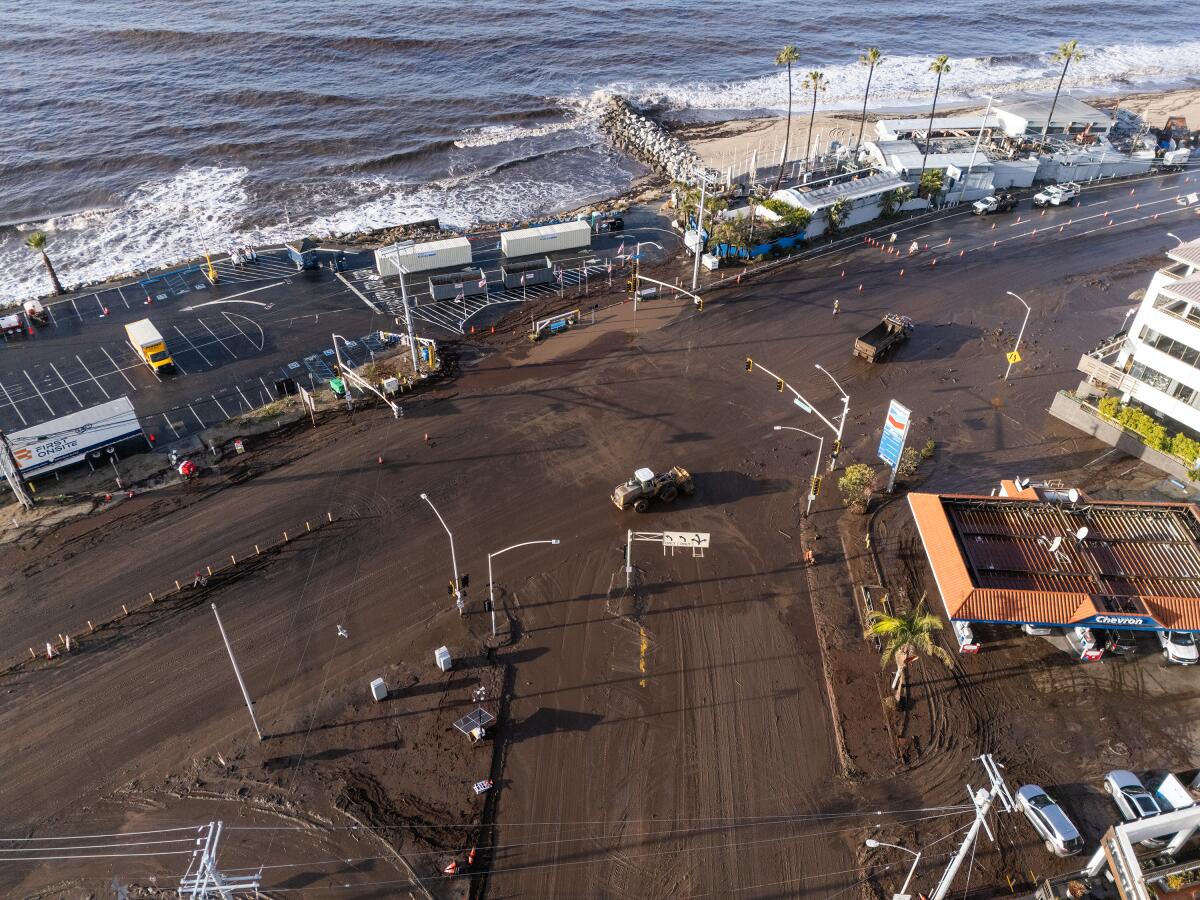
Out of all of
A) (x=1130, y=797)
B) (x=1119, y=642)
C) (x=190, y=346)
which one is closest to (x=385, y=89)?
(x=190, y=346)

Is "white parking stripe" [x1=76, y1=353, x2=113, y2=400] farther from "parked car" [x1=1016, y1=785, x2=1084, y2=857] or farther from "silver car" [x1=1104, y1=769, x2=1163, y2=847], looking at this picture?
"silver car" [x1=1104, y1=769, x2=1163, y2=847]

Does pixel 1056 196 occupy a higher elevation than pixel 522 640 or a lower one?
higher

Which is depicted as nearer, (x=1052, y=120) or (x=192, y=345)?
(x=192, y=345)

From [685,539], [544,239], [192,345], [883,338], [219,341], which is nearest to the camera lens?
[685,539]

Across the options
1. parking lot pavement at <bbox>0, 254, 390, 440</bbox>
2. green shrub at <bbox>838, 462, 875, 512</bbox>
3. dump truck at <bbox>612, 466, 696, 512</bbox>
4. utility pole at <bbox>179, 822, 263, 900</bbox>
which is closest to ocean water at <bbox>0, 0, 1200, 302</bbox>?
parking lot pavement at <bbox>0, 254, 390, 440</bbox>

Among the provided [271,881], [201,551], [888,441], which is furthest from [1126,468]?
[201,551]

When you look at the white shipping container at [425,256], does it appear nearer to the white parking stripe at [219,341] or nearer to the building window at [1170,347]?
the white parking stripe at [219,341]

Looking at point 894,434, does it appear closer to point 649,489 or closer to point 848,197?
point 649,489
